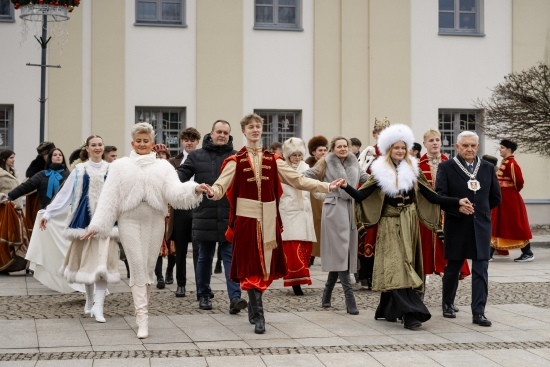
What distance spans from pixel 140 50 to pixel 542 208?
10.3m

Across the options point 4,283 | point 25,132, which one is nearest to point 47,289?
point 4,283

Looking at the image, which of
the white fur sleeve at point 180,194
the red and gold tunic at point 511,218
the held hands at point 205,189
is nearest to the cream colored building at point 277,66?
the red and gold tunic at point 511,218

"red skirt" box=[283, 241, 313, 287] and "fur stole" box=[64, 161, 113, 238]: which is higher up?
"fur stole" box=[64, 161, 113, 238]

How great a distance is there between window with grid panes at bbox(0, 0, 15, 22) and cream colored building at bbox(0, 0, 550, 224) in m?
0.18

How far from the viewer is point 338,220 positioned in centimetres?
1139

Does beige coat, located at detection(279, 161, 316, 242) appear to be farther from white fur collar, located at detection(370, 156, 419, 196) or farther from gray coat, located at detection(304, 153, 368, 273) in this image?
white fur collar, located at detection(370, 156, 419, 196)

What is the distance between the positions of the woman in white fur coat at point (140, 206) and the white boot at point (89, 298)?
137 cm

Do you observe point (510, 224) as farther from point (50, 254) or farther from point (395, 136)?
point (50, 254)

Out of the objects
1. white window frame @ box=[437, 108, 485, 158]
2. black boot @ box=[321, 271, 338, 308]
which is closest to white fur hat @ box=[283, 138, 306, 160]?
black boot @ box=[321, 271, 338, 308]

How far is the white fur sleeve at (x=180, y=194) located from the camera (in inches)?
372

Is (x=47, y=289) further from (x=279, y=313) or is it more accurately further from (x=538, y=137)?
(x=538, y=137)

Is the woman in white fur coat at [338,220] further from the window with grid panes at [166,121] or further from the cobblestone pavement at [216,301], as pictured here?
the window with grid panes at [166,121]

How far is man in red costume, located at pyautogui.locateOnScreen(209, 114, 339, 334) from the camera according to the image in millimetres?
9648

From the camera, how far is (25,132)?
74.1 ft
